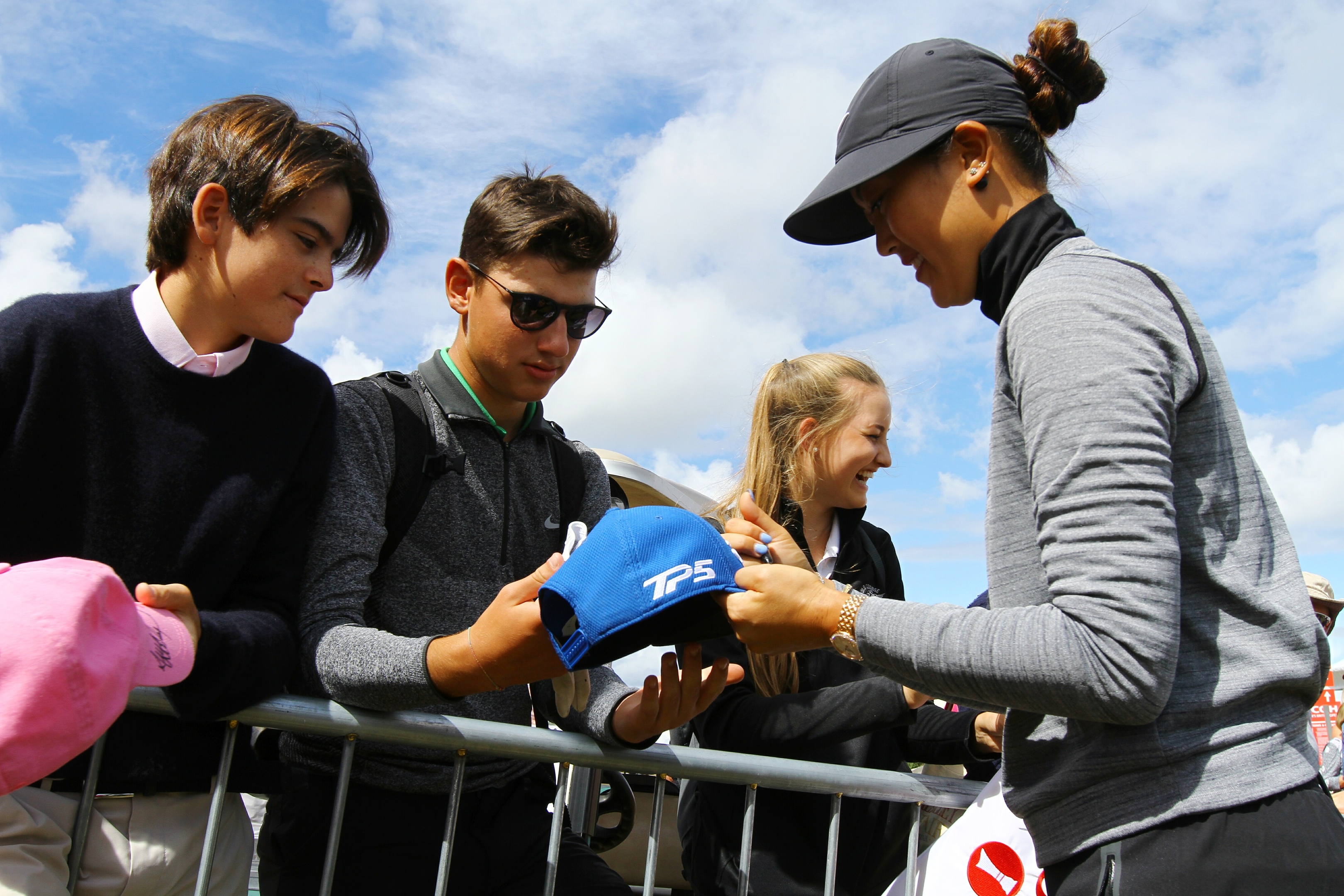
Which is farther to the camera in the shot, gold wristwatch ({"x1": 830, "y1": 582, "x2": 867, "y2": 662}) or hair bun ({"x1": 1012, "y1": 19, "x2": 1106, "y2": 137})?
hair bun ({"x1": 1012, "y1": 19, "x2": 1106, "y2": 137})

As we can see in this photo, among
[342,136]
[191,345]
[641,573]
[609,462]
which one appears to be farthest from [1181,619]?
[609,462]

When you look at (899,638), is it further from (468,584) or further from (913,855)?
(913,855)

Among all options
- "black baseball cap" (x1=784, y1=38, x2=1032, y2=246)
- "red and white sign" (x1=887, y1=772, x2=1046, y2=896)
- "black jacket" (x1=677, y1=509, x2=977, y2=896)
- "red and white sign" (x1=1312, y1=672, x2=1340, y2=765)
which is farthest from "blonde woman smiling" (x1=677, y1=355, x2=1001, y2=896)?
"red and white sign" (x1=1312, y1=672, x2=1340, y2=765)

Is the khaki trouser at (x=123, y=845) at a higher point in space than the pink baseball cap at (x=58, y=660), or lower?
lower

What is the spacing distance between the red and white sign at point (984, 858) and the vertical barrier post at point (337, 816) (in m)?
1.33

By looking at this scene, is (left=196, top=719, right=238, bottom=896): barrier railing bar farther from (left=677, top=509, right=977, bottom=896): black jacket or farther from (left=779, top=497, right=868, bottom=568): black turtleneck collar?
(left=779, top=497, right=868, bottom=568): black turtleneck collar

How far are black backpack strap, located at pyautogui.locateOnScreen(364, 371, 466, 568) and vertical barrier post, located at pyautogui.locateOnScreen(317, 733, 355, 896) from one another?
16.3 inches

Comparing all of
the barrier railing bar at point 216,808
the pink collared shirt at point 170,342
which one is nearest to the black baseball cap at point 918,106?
the pink collared shirt at point 170,342

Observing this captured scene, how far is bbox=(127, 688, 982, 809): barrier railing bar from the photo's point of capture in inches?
77.0

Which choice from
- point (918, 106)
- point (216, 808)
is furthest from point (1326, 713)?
point (216, 808)

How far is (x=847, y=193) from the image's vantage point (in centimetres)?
211

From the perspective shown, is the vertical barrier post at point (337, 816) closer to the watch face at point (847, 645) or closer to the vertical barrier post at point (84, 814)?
the vertical barrier post at point (84, 814)

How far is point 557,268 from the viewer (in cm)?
257

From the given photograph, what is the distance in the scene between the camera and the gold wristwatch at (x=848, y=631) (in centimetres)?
163
